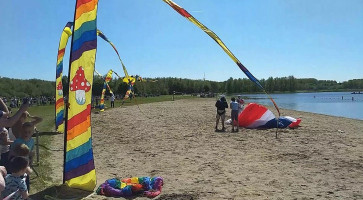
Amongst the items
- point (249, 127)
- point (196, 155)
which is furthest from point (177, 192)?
point (249, 127)

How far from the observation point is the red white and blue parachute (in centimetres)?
1559

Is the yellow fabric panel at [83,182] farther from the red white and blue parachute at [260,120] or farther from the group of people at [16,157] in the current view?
the red white and blue parachute at [260,120]

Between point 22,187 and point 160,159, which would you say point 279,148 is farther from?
A: point 22,187

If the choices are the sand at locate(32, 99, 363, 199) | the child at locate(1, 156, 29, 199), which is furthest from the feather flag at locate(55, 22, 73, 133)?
the child at locate(1, 156, 29, 199)

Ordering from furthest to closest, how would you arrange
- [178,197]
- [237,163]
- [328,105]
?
[328,105], [237,163], [178,197]

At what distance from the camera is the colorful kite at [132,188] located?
611 centimetres

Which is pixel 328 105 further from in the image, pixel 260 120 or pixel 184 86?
pixel 184 86

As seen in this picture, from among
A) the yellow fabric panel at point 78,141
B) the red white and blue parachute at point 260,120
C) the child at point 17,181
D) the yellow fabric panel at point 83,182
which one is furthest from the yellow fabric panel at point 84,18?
the red white and blue parachute at point 260,120

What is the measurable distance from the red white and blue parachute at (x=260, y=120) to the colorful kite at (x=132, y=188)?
993cm

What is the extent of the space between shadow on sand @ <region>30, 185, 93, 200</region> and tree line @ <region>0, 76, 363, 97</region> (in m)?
6.47

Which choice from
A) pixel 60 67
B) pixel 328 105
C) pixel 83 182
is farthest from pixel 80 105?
pixel 328 105

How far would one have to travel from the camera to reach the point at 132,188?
6.23 meters

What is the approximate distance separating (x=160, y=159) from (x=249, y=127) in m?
7.59

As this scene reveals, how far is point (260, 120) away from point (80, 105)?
10811 mm
